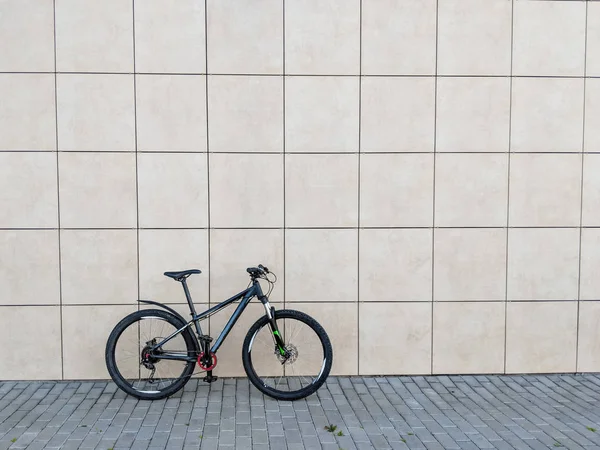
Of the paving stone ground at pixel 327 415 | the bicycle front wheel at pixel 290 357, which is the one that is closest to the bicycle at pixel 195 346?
the bicycle front wheel at pixel 290 357

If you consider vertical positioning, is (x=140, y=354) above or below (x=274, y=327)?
below

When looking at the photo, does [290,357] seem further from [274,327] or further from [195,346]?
[195,346]

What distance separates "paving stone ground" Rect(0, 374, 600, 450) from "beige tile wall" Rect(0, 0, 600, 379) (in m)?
0.27

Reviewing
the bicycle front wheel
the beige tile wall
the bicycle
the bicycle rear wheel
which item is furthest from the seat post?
the bicycle front wheel

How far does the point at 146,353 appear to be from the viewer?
488 cm

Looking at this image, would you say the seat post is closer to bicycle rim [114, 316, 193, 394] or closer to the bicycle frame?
the bicycle frame

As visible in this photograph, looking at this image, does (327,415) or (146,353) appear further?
(146,353)

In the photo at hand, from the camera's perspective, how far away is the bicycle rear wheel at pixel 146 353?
4.85 meters

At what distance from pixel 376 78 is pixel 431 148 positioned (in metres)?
0.77

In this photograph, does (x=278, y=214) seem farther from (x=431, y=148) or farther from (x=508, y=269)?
(x=508, y=269)


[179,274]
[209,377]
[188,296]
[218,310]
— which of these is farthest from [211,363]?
[179,274]

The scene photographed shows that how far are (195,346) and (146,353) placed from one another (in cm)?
39

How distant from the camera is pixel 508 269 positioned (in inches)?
213

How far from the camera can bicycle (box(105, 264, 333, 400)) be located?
15.9ft
